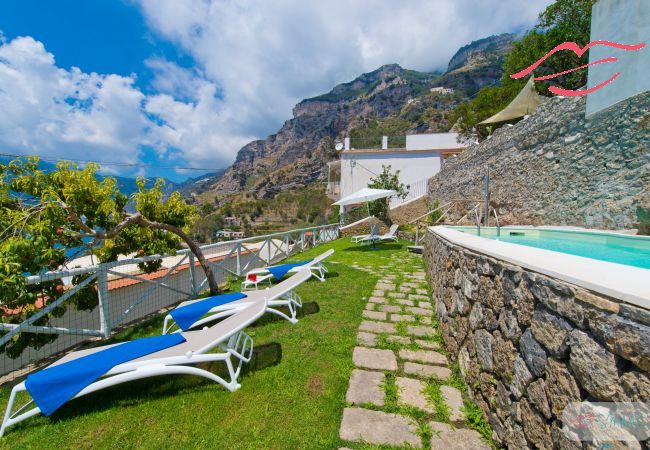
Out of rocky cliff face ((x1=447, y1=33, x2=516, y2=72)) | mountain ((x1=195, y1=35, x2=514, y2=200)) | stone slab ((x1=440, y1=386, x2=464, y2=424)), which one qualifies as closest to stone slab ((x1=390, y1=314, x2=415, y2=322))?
stone slab ((x1=440, y1=386, x2=464, y2=424))

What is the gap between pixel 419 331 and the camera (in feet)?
12.2

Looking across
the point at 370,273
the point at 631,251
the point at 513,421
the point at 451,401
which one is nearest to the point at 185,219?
the point at 370,273

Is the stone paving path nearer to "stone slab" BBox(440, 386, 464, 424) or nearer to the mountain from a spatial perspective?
"stone slab" BBox(440, 386, 464, 424)

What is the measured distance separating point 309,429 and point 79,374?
6.32 feet

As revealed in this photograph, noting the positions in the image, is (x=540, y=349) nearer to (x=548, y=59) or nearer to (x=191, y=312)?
(x=191, y=312)

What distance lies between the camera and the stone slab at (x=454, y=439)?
77.6 inches

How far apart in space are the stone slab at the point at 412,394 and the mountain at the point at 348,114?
58.1 m

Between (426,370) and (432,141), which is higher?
(432,141)

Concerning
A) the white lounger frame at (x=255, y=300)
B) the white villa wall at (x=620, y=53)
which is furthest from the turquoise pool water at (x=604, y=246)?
the white villa wall at (x=620, y=53)

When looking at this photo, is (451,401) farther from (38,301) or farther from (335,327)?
(38,301)

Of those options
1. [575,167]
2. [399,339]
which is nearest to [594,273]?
[399,339]

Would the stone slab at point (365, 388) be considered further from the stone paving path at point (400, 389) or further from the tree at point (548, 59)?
the tree at point (548, 59)

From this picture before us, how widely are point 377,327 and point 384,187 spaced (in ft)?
55.3

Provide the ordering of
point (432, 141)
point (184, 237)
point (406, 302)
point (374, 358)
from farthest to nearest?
point (432, 141), point (184, 237), point (406, 302), point (374, 358)
